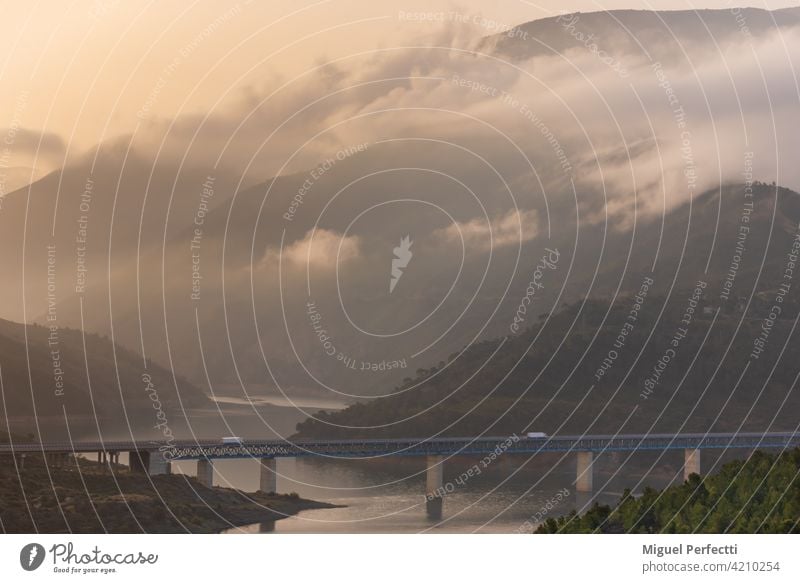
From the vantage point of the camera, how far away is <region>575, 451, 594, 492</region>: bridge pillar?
162750 mm

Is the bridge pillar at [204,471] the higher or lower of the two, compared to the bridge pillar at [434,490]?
higher

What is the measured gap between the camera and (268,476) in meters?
145

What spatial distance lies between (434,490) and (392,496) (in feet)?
35.1

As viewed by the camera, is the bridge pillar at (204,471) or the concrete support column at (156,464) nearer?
the concrete support column at (156,464)

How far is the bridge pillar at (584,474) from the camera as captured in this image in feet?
534

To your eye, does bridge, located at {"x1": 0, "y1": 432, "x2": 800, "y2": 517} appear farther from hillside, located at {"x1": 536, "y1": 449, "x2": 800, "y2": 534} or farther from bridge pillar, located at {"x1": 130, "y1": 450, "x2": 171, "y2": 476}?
hillside, located at {"x1": 536, "y1": 449, "x2": 800, "y2": 534}

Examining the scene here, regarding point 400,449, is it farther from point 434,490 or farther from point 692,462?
point 692,462

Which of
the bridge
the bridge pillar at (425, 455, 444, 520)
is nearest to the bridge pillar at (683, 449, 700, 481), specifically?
the bridge

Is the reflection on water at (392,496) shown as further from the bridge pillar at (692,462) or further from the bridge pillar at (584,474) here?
the bridge pillar at (692,462)

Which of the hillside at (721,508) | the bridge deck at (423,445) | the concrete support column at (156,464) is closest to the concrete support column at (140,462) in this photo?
the concrete support column at (156,464)

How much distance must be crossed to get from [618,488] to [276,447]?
2324 inches

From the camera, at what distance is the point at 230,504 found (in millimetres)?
130750
